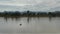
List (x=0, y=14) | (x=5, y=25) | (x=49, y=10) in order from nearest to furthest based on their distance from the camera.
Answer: (x=0, y=14) < (x=49, y=10) < (x=5, y=25)

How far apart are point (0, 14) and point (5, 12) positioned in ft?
0.69

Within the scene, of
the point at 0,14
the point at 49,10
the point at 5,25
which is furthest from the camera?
the point at 5,25

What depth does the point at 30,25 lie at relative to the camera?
6098mm

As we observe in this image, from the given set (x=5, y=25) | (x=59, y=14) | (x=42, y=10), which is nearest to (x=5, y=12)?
(x=5, y=25)

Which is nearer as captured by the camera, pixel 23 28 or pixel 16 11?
pixel 16 11

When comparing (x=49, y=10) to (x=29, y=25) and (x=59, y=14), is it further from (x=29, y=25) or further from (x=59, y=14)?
(x=29, y=25)

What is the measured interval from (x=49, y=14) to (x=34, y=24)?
106cm

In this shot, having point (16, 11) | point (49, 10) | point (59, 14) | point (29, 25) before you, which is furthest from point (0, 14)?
point (59, 14)

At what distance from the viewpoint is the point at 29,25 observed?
6109mm

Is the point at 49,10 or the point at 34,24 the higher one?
the point at 49,10

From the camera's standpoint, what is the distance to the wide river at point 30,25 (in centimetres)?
549

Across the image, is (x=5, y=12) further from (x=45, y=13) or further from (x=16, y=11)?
(x=45, y=13)

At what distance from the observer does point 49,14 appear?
552cm

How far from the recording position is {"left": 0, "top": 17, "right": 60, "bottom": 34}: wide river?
5488mm
